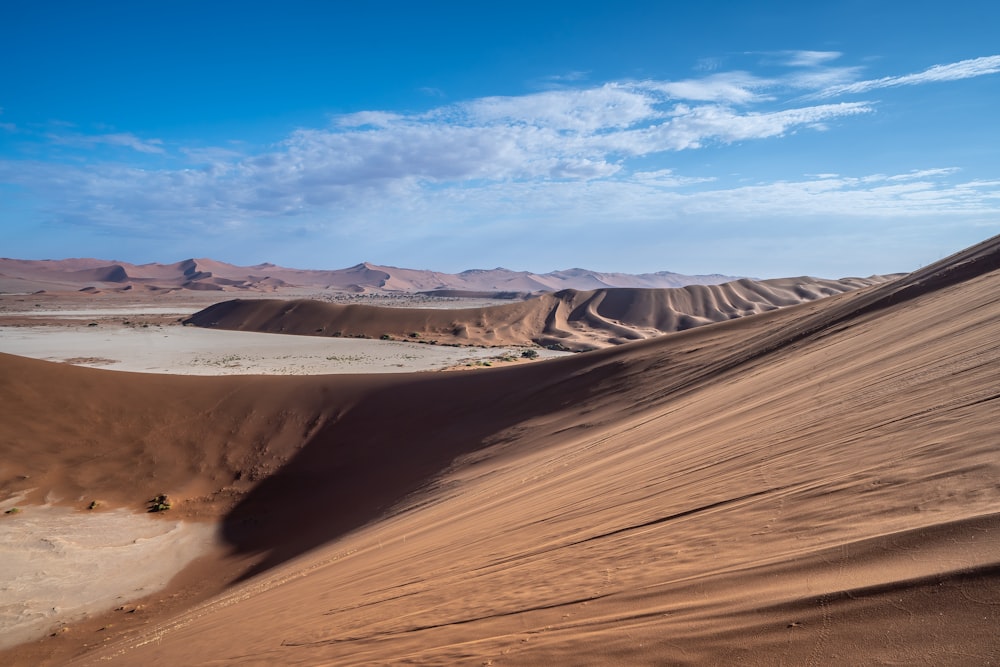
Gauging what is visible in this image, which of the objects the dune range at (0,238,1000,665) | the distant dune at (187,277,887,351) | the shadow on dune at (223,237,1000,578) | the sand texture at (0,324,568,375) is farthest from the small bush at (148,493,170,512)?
the distant dune at (187,277,887,351)

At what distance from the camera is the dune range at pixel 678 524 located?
2.37m

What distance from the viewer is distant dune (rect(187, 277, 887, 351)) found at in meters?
57.2

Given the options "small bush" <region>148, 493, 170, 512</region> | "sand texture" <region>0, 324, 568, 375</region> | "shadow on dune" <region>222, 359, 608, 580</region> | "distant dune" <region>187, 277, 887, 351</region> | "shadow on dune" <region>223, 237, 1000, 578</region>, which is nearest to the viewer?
"shadow on dune" <region>223, 237, 1000, 578</region>

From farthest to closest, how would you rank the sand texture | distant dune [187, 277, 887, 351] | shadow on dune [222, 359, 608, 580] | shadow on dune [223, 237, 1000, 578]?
distant dune [187, 277, 887, 351], the sand texture, shadow on dune [222, 359, 608, 580], shadow on dune [223, 237, 1000, 578]

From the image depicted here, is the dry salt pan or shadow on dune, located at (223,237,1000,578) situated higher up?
shadow on dune, located at (223,237,1000,578)

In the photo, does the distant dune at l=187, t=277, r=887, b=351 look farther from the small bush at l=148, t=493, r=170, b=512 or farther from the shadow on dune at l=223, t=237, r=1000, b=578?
the small bush at l=148, t=493, r=170, b=512

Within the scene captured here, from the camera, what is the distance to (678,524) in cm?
389

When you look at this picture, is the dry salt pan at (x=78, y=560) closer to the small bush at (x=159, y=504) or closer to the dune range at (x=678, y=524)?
the small bush at (x=159, y=504)

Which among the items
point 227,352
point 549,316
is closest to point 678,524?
point 227,352

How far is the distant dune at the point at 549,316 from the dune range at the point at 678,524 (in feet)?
127

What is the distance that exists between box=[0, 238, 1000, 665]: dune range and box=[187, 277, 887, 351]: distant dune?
38842 millimetres

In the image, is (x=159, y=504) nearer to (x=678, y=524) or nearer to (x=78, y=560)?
(x=78, y=560)

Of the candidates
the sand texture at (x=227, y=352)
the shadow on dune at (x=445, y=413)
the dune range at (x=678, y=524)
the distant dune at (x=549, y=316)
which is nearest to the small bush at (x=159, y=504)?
the dune range at (x=678, y=524)

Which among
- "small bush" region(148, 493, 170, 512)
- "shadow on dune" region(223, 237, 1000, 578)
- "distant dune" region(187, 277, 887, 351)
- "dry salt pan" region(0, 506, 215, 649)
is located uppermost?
"distant dune" region(187, 277, 887, 351)
